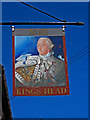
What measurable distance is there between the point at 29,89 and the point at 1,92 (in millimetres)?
2563

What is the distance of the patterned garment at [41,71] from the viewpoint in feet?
31.0

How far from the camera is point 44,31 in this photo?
967cm

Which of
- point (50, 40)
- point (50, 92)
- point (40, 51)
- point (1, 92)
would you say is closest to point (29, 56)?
point (40, 51)

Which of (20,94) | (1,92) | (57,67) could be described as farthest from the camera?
(57,67)

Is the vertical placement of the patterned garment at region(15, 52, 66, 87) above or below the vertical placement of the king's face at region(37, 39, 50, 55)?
below

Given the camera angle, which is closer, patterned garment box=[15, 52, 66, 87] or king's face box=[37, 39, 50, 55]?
patterned garment box=[15, 52, 66, 87]

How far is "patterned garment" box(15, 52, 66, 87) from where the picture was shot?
945 cm

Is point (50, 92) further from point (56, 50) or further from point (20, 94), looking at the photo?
point (56, 50)

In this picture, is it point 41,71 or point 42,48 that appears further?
point 42,48

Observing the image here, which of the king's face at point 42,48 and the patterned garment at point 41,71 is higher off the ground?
the king's face at point 42,48

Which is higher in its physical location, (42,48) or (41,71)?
(42,48)

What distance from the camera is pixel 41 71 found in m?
9.83

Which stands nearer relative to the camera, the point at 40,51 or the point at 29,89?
the point at 29,89

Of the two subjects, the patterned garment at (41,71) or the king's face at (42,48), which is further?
the king's face at (42,48)
